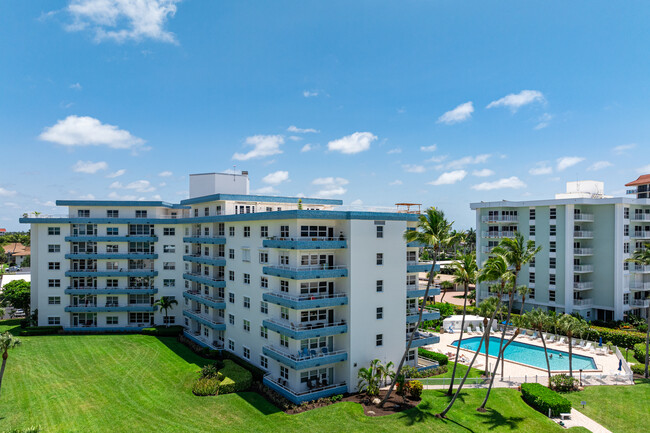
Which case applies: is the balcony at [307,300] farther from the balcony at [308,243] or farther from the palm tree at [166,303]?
the palm tree at [166,303]

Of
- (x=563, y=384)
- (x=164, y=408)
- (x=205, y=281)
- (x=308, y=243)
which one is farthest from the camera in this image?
(x=205, y=281)

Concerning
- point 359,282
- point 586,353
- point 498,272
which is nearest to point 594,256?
point 586,353

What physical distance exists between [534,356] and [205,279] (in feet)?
147

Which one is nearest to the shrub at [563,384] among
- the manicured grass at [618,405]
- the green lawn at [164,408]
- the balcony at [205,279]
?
the manicured grass at [618,405]

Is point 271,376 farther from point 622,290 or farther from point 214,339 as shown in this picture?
point 622,290

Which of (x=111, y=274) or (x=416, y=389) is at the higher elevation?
(x=111, y=274)

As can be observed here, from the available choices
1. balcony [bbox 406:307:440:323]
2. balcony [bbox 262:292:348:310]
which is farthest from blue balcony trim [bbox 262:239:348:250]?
balcony [bbox 406:307:440:323]

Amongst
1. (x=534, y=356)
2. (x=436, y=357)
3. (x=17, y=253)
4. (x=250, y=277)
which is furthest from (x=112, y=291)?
(x=17, y=253)

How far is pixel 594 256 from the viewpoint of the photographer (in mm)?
67562

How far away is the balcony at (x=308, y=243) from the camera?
3662 cm

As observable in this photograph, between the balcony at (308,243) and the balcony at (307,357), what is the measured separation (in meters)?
9.60

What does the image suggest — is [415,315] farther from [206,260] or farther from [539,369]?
[206,260]

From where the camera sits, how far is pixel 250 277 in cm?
4544

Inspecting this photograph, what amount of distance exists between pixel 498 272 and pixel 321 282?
15.8 metres
